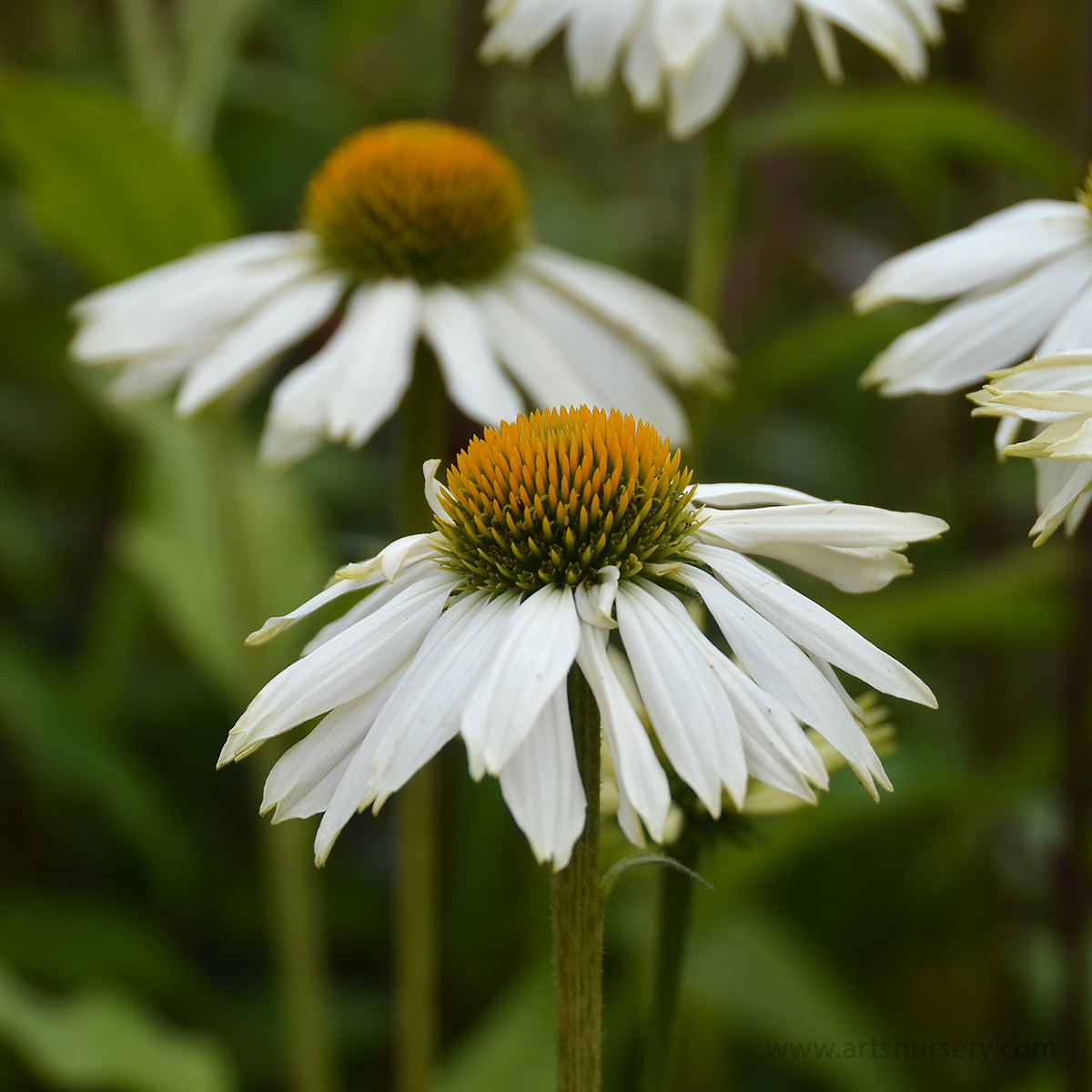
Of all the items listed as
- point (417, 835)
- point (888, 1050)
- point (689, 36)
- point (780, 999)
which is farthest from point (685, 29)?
point (780, 999)

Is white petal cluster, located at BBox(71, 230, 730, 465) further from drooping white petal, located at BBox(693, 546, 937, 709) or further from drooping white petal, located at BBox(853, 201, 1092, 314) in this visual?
drooping white petal, located at BBox(693, 546, 937, 709)

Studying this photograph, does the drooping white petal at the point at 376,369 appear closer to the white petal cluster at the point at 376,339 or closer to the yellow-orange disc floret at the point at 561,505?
the white petal cluster at the point at 376,339

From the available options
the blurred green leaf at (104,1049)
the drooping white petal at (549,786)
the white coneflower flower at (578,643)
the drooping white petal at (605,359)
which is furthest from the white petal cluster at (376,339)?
the blurred green leaf at (104,1049)

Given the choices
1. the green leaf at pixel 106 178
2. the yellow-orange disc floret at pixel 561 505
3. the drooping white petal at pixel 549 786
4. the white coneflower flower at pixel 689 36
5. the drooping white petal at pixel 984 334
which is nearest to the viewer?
the drooping white petal at pixel 549 786

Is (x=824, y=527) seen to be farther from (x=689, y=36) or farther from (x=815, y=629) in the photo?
(x=689, y=36)

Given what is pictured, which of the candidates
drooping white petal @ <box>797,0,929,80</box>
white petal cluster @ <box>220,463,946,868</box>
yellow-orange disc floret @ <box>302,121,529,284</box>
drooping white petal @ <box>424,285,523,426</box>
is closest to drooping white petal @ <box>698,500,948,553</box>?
white petal cluster @ <box>220,463,946,868</box>

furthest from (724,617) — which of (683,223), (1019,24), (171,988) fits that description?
(1019,24)
